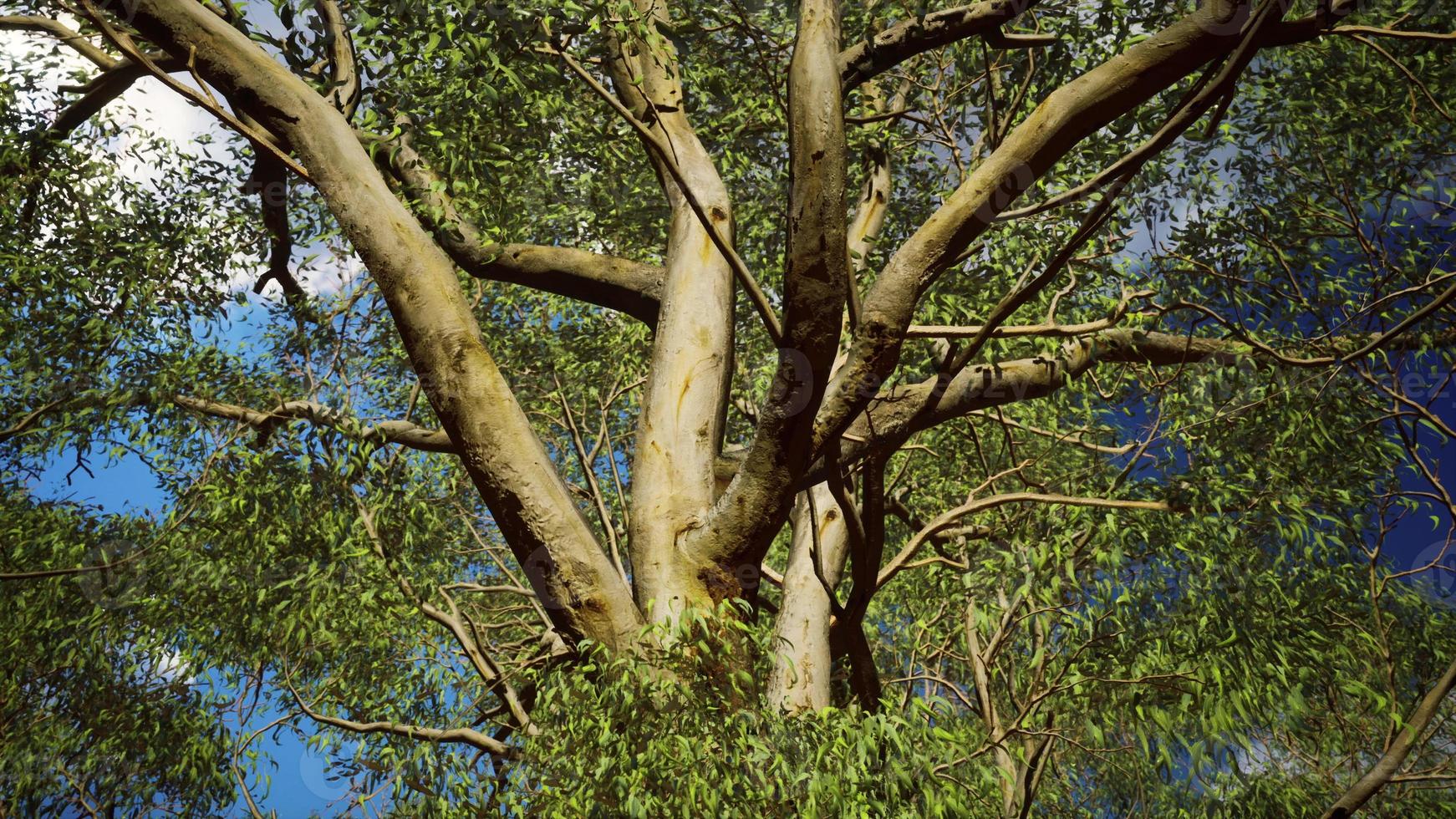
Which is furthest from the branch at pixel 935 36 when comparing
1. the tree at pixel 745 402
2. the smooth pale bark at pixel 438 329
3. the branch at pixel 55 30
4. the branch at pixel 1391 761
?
the branch at pixel 55 30

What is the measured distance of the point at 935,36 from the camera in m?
4.99

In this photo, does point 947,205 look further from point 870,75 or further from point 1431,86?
point 1431,86

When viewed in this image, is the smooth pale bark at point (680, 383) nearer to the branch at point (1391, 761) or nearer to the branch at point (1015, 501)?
the branch at point (1015, 501)

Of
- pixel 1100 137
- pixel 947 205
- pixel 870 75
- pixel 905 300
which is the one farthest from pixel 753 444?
pixel 1100 137

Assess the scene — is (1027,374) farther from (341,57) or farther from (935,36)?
(341,57)

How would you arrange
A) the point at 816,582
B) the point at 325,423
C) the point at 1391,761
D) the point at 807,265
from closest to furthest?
the point at 807,265 → the point at 1391,761 → the point at 325,423 → the point at 816,582

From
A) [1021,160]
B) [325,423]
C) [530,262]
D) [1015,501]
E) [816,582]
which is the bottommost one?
[1015,501]

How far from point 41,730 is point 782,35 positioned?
26.7 ft

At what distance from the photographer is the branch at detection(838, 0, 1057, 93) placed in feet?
15.3

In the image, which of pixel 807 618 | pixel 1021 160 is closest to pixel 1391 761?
pixel 807 618

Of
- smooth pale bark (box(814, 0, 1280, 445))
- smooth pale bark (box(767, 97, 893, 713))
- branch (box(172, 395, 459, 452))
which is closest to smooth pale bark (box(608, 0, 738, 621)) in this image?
smooth pale bark (box(814, 0, 1280, 445))

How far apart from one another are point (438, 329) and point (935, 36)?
9.46 feet

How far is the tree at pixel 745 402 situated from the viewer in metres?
3.84

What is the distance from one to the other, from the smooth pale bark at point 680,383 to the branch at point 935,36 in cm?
99
